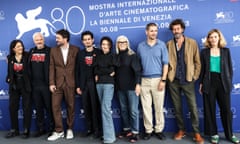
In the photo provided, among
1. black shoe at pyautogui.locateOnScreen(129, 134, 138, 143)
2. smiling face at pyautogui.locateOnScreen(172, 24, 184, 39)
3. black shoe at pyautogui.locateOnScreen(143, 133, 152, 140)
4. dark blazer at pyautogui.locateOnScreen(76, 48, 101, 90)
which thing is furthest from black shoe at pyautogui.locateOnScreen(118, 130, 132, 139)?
smiling face at pyautogui.locateOnScreen(172, 24, 184, 39)

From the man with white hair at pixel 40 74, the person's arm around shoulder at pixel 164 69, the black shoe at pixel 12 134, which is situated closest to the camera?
the person's arm around shoulder at pixel 164 69

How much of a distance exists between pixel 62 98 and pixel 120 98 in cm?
92

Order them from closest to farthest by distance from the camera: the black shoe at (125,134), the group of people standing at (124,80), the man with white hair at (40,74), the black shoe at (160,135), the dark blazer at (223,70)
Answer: the dark blazer at (223,70)
the group of people standing at (124,80)
the black shoe at (160,135)
the black shoe at (125,134)
the man with white hair at (40,74)

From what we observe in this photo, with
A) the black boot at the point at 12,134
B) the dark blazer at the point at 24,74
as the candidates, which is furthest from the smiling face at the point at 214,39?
the black boot at the point at 12,134

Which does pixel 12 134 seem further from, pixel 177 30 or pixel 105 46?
pixel 177 30

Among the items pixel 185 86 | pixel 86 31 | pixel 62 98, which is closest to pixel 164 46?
pixel 185 86

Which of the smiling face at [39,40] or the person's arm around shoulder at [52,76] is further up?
the smiling face at [39,40]

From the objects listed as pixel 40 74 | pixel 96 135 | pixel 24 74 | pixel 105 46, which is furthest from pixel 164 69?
pixel 24 74

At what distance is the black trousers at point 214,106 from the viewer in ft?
10.5

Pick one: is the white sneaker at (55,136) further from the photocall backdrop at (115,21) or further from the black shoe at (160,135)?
the black shoe at (160,135)

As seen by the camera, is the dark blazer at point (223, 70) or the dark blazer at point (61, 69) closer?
the dark blazer at point (223, 70)

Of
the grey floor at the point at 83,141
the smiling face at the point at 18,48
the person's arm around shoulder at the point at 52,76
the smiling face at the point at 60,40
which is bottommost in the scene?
the grey floor at the point at 83,141

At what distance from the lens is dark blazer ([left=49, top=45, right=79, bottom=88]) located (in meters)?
Result: 3.67

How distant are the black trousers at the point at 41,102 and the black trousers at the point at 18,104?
121mm
